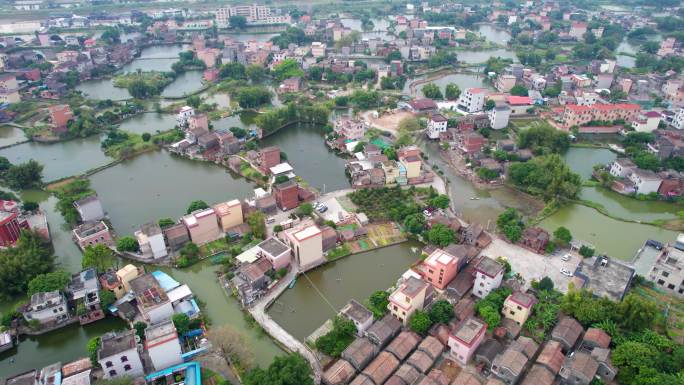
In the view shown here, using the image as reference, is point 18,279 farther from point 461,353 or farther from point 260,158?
point 461,353

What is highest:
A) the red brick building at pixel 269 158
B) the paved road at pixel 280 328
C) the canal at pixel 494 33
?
the canal at pixel 494 33

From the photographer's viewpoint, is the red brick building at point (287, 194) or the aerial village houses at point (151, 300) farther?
the red brick building at point (287, 194)

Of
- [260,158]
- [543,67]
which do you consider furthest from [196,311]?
[543,67]

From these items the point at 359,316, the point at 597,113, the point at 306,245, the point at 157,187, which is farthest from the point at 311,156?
the point at 597,113

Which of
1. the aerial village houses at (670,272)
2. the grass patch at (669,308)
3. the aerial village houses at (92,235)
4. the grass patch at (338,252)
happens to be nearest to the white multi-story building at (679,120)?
the aerial village houses at (670,272)

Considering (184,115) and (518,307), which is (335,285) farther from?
(184,115)

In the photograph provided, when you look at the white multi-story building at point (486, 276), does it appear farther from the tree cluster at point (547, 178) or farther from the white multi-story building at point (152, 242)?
the white multi-story building at point (152, 242)

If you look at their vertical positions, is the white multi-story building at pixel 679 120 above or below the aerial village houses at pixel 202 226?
above
